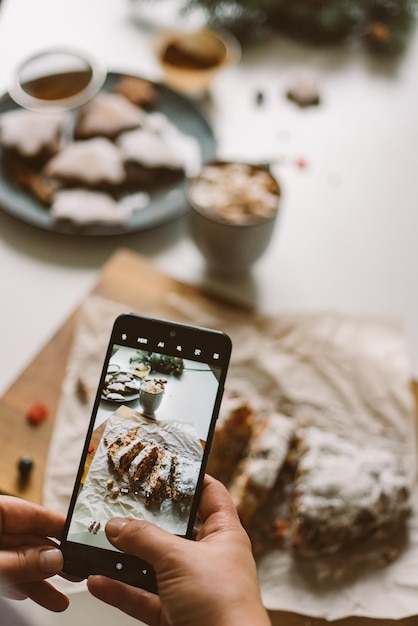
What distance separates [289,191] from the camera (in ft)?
4.51

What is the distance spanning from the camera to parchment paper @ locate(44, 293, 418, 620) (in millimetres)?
894

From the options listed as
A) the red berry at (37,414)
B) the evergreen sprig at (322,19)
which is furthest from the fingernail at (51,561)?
the evergreen sprig at (322,19)

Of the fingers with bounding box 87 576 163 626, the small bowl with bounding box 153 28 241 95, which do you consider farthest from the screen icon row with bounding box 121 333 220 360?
the small bowl with bounding box 153 28 241 95

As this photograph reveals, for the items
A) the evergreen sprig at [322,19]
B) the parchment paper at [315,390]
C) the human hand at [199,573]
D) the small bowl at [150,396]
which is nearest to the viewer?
the human hand at [199,573]

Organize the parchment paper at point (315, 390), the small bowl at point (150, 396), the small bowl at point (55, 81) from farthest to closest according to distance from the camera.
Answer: the small bowl at point (55, 81) < the parchment paper at point (315, 390) < the small bowl at point (150, 396)

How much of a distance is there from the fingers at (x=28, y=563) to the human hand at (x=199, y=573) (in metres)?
0.05

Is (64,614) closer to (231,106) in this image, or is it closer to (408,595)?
(408,595)

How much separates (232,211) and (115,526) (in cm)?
61

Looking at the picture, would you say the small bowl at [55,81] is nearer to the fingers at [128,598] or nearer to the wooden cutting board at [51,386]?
the wooden cutting board at [51,386]

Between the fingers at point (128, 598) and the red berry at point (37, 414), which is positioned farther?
the red berry at point (37, 414)

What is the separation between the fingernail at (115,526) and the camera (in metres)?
0.67

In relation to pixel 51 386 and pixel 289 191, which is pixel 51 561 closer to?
pixel 51 386

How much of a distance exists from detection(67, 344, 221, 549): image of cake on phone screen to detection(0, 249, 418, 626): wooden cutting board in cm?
26

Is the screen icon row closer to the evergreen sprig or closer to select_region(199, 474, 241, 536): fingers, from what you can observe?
A: select_region(199, 474, 241, 536): fingers
